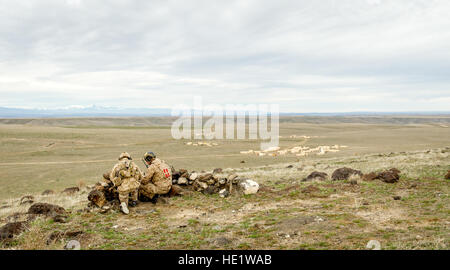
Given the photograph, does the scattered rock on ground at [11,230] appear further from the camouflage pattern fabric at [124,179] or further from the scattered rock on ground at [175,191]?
the scattered rock on ground at [175,191]

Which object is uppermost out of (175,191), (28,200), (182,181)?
(182,181)

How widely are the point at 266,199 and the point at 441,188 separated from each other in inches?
241

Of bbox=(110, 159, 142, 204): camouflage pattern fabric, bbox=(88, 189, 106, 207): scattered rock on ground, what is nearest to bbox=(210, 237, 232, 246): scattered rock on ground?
bbox=(110, 159, 142, 204): camouflage pattern fabric

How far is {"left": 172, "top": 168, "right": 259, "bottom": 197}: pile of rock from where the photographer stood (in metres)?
11.5

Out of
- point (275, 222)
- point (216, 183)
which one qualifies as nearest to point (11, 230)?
point (275, 222)

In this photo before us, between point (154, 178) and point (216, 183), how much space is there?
259cm

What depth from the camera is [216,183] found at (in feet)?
39.9

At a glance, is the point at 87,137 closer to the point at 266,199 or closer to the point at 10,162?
the point at 10,162

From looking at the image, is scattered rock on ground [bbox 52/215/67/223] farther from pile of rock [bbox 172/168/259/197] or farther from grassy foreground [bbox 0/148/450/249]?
pile of rock [bbox 172/168/259/197]

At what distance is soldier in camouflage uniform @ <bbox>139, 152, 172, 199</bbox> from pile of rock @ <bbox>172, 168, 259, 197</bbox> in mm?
1364

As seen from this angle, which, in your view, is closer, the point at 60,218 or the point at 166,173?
the point at 60,218

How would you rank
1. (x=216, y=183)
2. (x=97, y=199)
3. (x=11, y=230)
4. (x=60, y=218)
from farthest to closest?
1. (x=216, y=183)
2. (x=97, y=199)
3. (x=60, y=218)
4. (x=11, y=230)

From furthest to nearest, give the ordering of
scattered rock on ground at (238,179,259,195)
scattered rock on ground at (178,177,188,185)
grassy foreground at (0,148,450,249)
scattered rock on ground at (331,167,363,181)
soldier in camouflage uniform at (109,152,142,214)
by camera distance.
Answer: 1. scattered rock on ground at (331,167,363,181)
2. scattered rock on ground at (178,177,188,185)
3. scattered rock on ground at (238,179,259,195)
4. soldier in camouflage uniform at (109,152,142,214)
5. grassy foreground at (0,148,450,249)

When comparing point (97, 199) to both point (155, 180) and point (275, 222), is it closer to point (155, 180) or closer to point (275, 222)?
point (155, 180)
